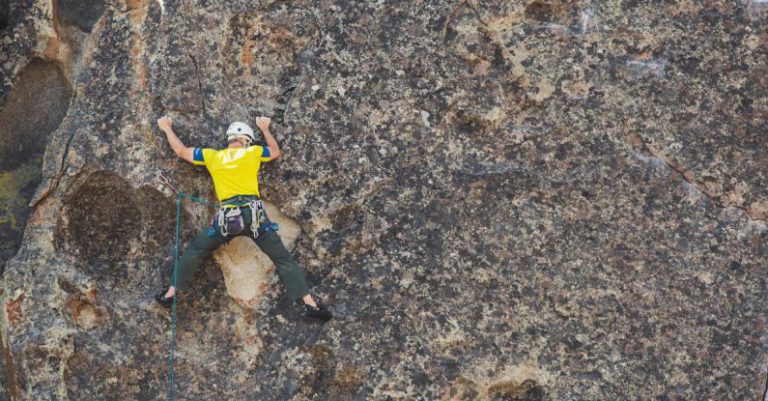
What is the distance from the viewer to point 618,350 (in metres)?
6.64

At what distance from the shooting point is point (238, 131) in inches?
259

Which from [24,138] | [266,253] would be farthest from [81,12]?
[266,253]

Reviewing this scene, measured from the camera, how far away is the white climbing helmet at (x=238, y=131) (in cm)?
656

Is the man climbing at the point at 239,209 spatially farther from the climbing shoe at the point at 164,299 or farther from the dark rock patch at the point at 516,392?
the dark rock patch at the point at 516,392

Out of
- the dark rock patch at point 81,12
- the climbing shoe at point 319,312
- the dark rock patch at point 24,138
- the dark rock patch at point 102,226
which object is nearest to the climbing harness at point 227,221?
the dark rock patch at point 102,226

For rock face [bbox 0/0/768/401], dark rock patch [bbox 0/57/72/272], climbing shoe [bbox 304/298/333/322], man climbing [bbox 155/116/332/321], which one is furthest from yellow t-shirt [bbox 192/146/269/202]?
dark rock patch [bbox 0/57/72/272]

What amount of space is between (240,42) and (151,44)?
2.14 feet

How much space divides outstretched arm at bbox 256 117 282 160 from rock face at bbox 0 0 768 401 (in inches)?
4.7

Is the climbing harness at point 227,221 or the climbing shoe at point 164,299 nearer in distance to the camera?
the climbing harness at point 227,221

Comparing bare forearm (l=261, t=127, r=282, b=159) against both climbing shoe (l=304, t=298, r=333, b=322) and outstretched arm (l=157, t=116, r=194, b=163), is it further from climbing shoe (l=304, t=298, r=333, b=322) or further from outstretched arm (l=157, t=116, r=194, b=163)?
climbing shoe (l=304, t=298, r=333, b=322)

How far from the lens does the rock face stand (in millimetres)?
6656

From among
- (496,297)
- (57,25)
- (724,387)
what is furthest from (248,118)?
(724,387)

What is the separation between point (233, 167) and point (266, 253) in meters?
0.66

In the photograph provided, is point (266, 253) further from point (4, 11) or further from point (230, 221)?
point (4, 11)
